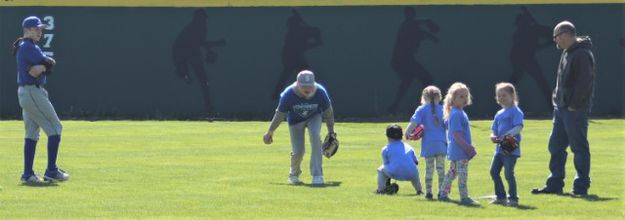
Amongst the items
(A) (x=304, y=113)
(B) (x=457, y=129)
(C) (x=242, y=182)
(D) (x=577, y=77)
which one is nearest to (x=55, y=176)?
(C) (x=242, y=182)

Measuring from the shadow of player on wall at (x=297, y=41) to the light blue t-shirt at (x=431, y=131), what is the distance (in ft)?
67.7

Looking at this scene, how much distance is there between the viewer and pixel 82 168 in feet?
62.8

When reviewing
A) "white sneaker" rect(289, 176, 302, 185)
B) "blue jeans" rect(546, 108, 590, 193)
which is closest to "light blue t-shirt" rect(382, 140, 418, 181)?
"blue jeans" rect(546, 108, 590, 193)

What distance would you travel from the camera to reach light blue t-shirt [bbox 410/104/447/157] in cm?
1512

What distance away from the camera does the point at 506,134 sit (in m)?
14.5

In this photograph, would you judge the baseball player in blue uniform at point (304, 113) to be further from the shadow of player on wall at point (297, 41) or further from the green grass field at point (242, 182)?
the shadow of player on wall at point (297, 41)

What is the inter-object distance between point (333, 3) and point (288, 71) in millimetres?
1936

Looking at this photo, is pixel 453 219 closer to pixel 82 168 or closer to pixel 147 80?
pixel 82 168

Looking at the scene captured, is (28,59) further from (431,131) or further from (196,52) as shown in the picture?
(196,52)

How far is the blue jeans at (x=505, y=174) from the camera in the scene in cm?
1431

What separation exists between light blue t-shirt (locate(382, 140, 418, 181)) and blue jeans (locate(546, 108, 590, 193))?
4.72ft

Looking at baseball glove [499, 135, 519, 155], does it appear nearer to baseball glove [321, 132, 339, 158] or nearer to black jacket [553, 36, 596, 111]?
black jacket [553, 36, 596, 111]

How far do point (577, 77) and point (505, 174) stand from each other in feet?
4.89

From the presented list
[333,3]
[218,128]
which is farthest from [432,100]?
[333,3]
